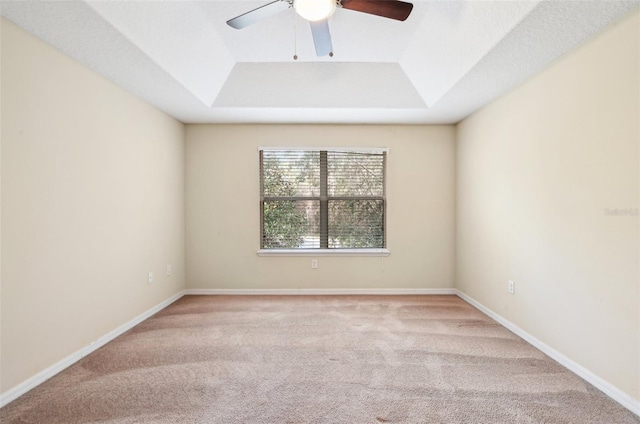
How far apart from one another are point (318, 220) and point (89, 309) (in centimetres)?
254

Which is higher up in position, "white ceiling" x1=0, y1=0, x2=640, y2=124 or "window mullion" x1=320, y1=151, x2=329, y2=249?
"white ceiling" x1=0, y1=0, x2=640, y2=124

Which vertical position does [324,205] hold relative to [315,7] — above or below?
below

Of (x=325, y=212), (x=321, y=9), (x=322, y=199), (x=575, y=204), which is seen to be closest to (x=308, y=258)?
(x=325, y=212)

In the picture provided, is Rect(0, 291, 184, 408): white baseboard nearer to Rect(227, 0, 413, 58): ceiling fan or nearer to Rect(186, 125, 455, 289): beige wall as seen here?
Rect(186, 125, 455, 289): beige wall

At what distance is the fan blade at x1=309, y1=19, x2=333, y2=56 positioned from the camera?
185 cm

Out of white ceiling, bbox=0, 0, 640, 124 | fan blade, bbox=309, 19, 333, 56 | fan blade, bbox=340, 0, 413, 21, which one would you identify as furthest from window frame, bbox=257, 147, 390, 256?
fan blade, bbox=340, 0, 413, 21

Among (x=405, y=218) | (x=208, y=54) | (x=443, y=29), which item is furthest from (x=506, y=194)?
(x=208, y=54)

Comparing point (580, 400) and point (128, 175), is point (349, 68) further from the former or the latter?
point (580, 400)

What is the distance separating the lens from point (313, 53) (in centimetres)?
276

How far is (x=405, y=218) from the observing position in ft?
12.9

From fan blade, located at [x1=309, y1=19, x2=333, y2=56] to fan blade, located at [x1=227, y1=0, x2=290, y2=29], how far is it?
193mm

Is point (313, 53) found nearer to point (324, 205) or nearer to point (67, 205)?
point (324, 205)

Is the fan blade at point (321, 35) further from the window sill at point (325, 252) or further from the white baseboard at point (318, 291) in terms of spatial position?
the white baseboard at point (318, 291)

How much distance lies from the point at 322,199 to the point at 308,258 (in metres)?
0.81
